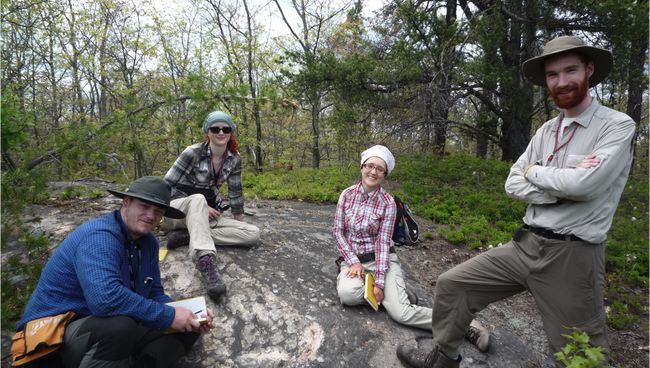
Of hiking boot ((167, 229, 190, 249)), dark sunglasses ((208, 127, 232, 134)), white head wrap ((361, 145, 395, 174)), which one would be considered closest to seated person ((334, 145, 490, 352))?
white head wrap ((361, 145, 395, 174))

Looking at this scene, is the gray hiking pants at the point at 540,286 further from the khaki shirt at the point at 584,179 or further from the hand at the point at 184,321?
the hand at the point at 184,321

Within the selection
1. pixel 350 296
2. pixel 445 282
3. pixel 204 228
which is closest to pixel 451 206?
pixel 350 296

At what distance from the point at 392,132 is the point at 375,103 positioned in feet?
3.31

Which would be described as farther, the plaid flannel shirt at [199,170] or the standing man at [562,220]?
the plaid flannel shirt at [199,170]

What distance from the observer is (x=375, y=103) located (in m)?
8.47

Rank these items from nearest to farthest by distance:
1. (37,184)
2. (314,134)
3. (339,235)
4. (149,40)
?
(37,184), (339,235), (149,40), (314,134)

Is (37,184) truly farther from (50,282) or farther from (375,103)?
(375,103)

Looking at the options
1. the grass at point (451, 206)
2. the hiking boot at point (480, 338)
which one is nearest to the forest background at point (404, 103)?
the grass at point (451, 206)

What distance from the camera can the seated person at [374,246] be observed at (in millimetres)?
2938

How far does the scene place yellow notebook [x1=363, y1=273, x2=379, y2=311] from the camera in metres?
2.92

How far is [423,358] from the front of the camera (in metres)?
2.42

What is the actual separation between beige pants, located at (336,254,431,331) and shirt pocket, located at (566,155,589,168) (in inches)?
68.0

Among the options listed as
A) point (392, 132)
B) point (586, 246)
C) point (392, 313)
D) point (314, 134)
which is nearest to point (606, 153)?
point (586, 246)

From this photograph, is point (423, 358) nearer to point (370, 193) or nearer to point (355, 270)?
point (355, 270)
